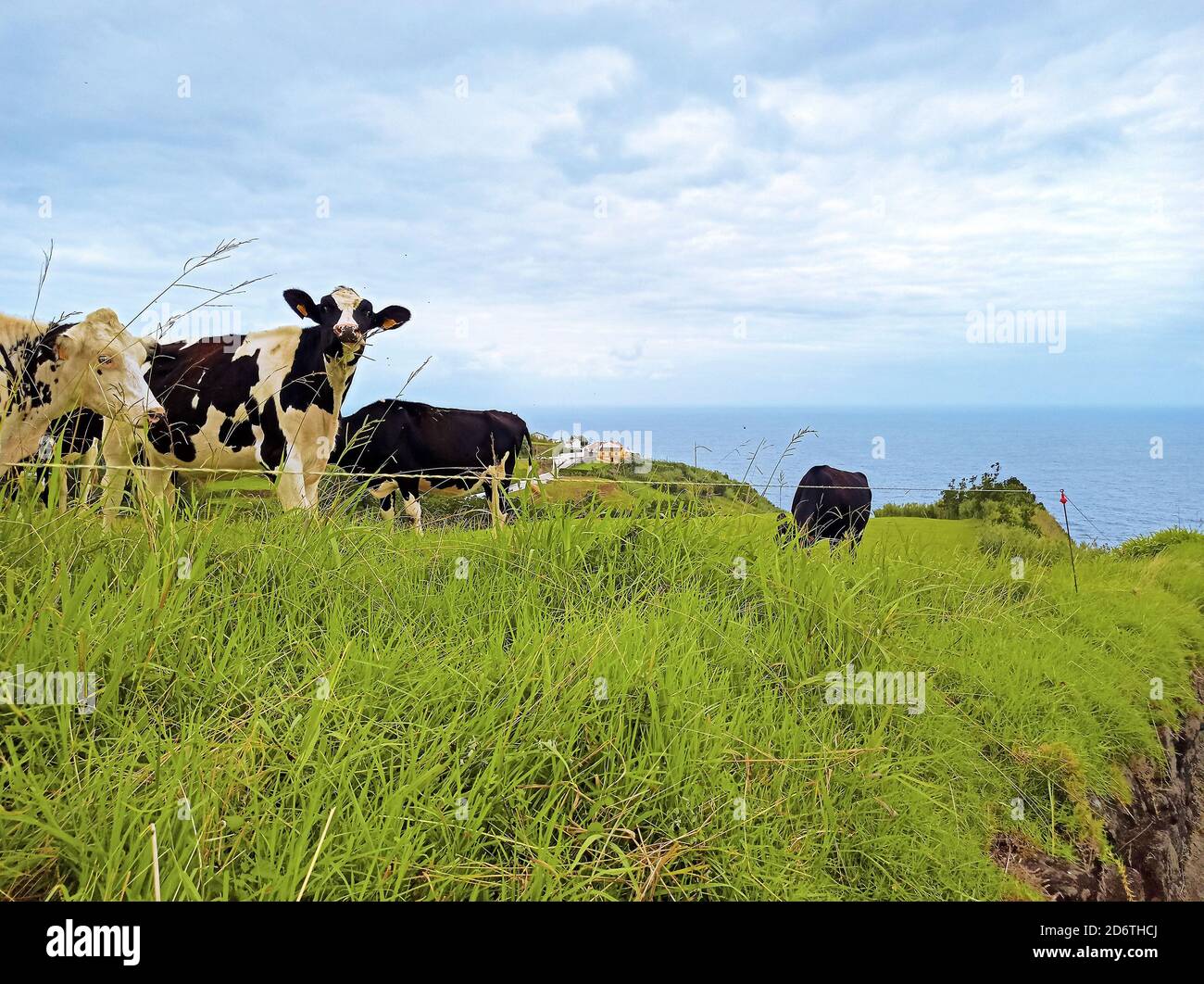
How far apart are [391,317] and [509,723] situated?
558cm

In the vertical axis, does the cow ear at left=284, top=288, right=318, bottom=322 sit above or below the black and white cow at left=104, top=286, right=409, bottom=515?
above

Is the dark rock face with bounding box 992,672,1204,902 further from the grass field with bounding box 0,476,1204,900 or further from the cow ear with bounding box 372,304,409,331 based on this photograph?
the cow ear with bounding box 372,304,409,331

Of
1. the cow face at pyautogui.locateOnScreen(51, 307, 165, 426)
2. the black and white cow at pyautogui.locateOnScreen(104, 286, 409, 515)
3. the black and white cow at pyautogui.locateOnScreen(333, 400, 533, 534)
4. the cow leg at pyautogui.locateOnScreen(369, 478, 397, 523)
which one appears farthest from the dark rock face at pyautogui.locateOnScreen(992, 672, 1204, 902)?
the black and white cow at pyautogui.locateOnScreen(333, 400, 533, 534)

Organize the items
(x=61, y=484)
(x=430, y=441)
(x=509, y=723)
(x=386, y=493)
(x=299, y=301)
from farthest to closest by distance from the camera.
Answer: (x=430, y=441)
(x=299, y=301)
(x=386, y=493)
(x=61, y=484)
(x=509, y=723)

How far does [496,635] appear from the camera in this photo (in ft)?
9.46

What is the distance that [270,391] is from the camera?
672 centimetres

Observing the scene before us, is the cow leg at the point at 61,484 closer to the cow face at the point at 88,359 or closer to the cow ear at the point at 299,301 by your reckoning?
the cow face at the point at 88,359

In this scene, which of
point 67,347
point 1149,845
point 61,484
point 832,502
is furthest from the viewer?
point 832,502

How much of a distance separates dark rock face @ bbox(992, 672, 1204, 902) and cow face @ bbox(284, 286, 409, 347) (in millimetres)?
5880

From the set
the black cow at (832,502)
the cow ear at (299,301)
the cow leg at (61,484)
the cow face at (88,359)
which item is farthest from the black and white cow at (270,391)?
the black cow at (832,502)

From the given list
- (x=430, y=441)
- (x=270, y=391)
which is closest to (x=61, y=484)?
(x=270, y=391)

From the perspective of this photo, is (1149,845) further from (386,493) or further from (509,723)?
(386,493)

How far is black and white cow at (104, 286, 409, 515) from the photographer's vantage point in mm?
6359
